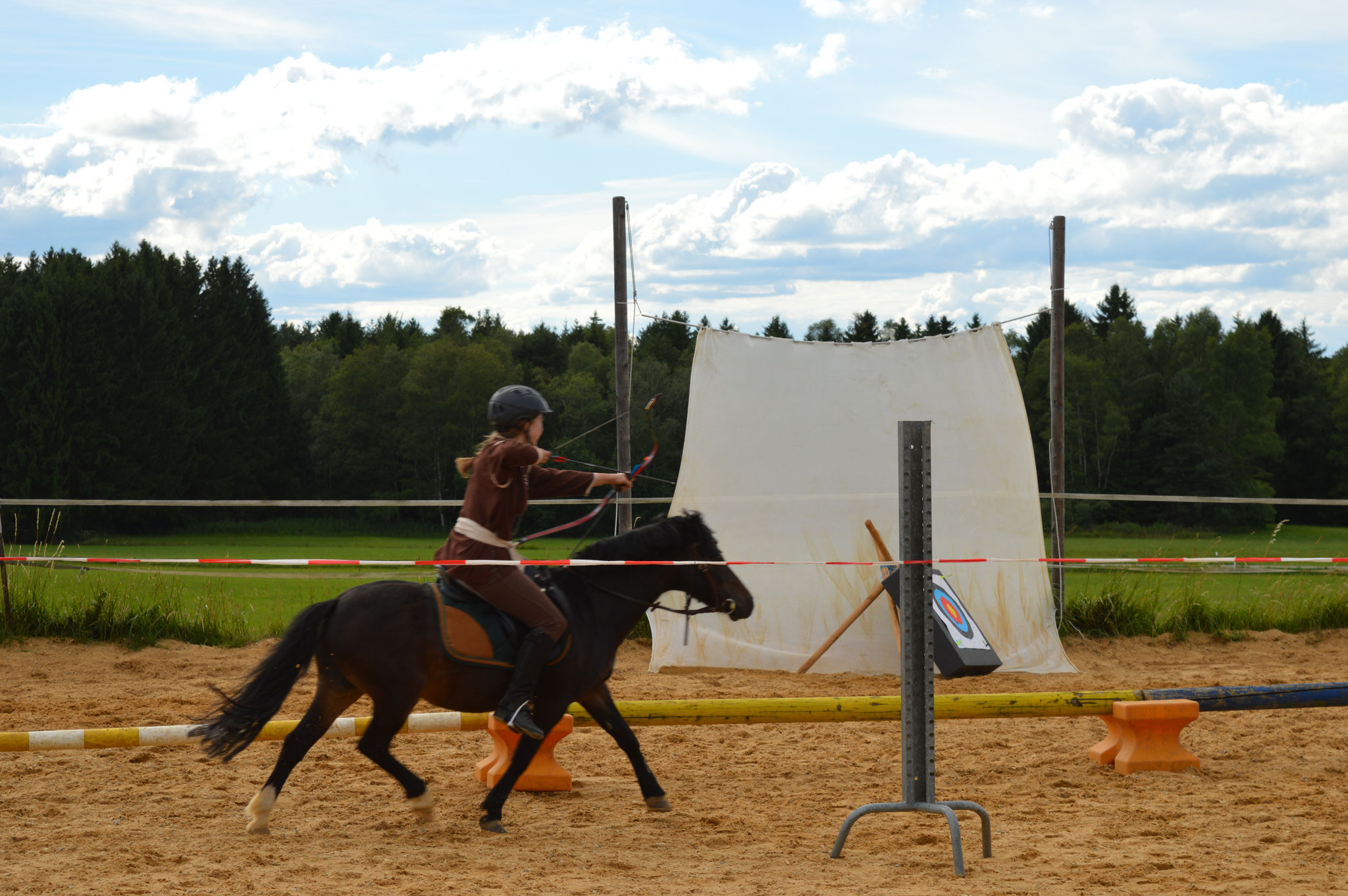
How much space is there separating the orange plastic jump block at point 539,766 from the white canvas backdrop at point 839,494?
395 cm

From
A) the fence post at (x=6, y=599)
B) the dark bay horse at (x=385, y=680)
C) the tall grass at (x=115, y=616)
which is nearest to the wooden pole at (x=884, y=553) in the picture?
the dark bay horse at (x=385, y=680)

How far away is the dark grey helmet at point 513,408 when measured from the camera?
5.06 metres

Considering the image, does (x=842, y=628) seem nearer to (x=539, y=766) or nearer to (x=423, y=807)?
(x=539, y=766)

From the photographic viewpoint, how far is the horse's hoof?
16.1 ft

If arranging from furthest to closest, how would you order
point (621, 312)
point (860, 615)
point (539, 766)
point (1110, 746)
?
1. point (621, 312)
2. point (860, 615)
3. point (1110, 746)
4. point (539, 766)

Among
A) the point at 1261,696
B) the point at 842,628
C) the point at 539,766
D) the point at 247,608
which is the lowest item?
the point at 247,608

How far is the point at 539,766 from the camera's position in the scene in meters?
5.62

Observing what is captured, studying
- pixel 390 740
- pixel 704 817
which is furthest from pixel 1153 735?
pixel 390 740

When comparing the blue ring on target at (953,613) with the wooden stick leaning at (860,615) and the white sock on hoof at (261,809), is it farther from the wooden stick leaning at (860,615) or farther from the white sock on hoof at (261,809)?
the white sock on hoof at (261,809)

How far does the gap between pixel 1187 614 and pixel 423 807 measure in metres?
8.95

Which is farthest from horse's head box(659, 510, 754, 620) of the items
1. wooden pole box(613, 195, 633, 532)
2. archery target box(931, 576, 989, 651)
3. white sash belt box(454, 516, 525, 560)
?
wooden pole box(613, 195, 633, 532)

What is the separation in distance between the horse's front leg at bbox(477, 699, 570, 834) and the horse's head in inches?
34.1

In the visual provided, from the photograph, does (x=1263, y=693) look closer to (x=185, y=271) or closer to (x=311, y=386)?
(x=185, y=271)

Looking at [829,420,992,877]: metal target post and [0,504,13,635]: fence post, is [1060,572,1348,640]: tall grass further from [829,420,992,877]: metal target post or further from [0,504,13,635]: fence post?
[0,504,13,635]: fence post
